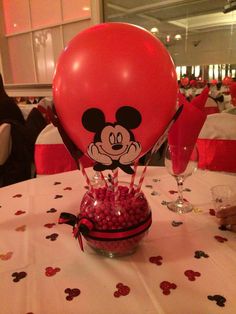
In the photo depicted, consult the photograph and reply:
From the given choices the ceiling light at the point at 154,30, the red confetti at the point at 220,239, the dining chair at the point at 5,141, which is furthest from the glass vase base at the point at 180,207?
the ceiling light at the point at 154,30

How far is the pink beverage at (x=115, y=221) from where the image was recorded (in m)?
0.59

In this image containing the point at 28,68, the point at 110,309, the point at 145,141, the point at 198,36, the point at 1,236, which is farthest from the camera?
the point at 28,68

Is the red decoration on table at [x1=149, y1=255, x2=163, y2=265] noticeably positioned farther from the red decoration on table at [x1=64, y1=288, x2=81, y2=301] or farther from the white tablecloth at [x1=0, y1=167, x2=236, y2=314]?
the red decoration on table at [x1=64, y1=288, x2=81, y2=301]

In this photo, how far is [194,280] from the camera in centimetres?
54

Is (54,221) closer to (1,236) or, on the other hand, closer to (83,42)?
(1,236)

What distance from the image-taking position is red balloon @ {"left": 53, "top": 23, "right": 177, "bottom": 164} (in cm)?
52

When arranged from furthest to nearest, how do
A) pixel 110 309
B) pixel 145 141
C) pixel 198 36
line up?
pixel 198 36 < pixel 145 141 < pixel 110 309

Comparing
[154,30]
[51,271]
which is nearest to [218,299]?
[51,271]

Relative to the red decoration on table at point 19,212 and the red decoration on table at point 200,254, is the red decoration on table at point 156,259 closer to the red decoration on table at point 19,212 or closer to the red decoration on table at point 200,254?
the red decoration on table at point 200,254

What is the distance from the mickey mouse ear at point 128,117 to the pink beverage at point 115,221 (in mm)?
174

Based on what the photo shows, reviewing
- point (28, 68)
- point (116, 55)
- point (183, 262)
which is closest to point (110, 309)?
point (183, 262)

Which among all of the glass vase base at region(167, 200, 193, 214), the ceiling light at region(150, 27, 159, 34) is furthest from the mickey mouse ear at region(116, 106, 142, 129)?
the ceiling light at region(150, 27, 159, 34)

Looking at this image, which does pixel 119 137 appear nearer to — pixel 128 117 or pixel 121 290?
pixel 128 117

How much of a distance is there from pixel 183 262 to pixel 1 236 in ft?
1.48
